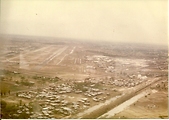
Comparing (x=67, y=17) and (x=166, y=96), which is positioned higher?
(x=67, y=17)

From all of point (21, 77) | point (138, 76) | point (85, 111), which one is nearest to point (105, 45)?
point (138, 76)

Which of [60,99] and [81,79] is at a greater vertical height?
[81,79]

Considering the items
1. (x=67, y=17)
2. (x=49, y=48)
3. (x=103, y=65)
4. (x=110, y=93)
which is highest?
(x=67, y=17)

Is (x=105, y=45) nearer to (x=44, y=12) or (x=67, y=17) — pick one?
(x=67, y=17)

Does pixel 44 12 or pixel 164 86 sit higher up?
pixel 44 12

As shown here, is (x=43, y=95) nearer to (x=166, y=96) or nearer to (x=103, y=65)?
(x=103, y=65)

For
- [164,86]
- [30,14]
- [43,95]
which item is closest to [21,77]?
[43,95]
